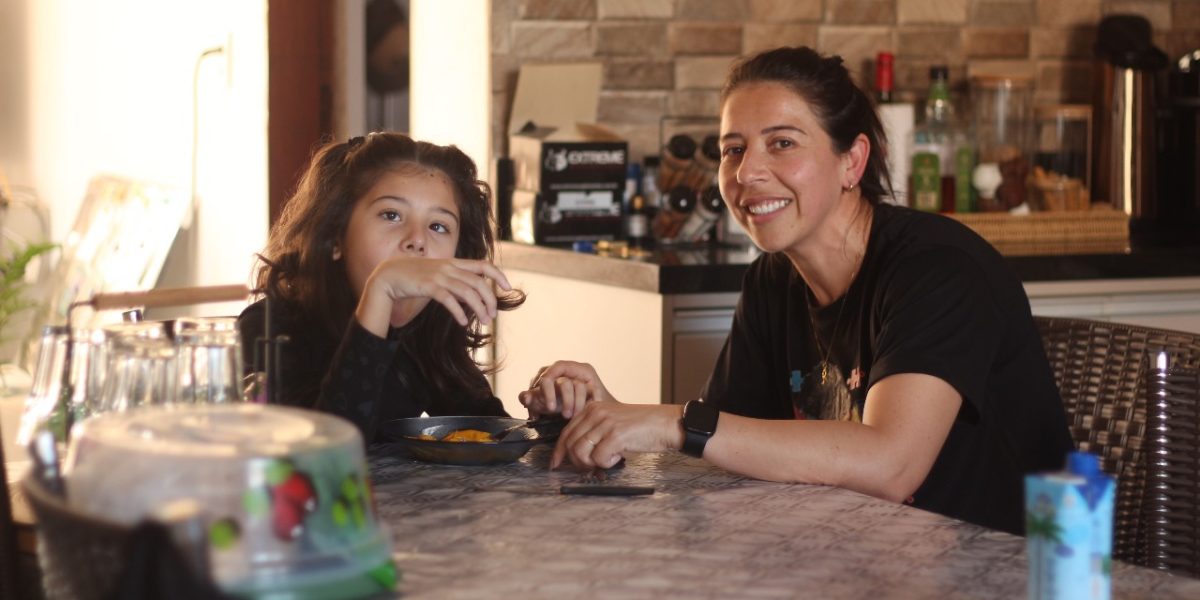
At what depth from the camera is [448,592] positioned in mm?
1257

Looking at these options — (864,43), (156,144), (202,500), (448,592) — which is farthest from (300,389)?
(156,144)

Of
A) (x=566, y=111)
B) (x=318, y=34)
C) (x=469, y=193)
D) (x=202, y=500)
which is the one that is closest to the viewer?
(x=202, y=500)

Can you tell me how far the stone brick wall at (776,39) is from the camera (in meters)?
3.50

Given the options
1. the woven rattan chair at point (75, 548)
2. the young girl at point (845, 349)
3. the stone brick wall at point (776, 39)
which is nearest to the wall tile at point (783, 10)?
the stone brick wall at point (776, 39)

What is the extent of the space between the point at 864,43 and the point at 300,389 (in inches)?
85.3

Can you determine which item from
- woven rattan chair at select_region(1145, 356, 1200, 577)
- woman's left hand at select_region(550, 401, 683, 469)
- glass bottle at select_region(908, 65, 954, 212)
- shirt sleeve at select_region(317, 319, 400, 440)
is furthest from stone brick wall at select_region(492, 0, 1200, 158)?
woven rattan chair at select_region(1145, 356, 1200, 577)

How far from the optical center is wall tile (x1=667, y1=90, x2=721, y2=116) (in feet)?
11.9

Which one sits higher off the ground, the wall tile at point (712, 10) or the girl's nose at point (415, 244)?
the wall tile at point (712, 10)

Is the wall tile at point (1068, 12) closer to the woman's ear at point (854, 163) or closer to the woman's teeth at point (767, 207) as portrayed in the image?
the woman's ear at point (854, 163)

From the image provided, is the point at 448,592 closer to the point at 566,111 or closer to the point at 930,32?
the point at 566,111

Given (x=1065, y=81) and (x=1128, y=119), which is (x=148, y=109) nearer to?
(x=1065, y=81)

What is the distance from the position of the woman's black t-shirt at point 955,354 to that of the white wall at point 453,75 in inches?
61.7

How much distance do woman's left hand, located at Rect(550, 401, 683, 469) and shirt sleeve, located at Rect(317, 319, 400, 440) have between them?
25cm

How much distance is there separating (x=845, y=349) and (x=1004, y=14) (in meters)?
2.13
